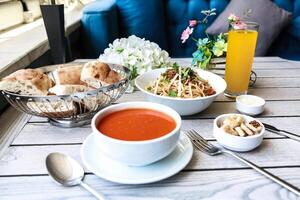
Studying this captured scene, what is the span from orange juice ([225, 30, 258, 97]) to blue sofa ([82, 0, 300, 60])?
108 centimetres

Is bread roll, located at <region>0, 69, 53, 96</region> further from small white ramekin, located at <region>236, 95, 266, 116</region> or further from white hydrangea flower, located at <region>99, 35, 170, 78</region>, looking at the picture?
small white ramekin, located at <region>236, 95, 266, 116</region>

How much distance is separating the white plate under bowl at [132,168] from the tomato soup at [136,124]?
61mm

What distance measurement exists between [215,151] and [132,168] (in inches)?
7.5

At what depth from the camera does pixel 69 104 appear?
2.32ft

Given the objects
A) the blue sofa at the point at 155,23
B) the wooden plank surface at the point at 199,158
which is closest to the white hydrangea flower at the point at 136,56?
the wooden plank surface at the point at 199,158

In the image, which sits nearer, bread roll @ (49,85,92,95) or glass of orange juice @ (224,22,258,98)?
bread roll @ (49,85,92,95)

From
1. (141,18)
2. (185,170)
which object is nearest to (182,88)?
(185,170)

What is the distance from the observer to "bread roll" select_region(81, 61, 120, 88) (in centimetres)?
78

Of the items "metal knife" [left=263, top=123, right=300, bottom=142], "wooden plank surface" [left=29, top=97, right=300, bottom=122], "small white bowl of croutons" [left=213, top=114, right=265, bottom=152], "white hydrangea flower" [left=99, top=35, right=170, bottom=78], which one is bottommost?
"wooden plank surface" [left=29, top=97, right=300, bottom=122]

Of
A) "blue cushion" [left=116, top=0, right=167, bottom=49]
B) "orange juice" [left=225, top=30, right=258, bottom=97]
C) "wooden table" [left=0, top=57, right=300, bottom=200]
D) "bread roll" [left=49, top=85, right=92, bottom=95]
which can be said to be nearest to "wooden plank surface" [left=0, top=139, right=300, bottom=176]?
"wooden table" [left=0, top=57, right=300, bottom=200]

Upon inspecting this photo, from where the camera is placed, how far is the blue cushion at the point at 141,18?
6.59ft

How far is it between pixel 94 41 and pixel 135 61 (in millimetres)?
974

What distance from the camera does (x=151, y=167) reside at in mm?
576

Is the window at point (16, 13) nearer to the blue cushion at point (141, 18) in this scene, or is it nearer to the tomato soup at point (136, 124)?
the blue cushion at point (141, 18)
